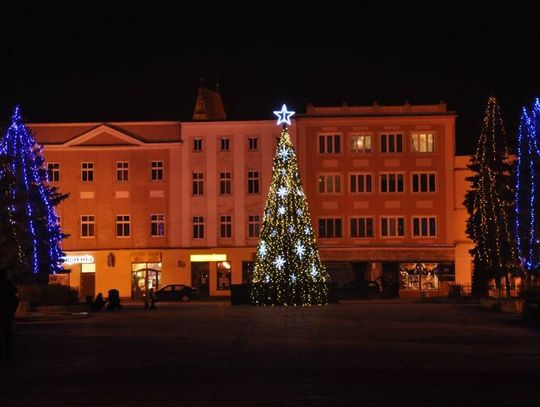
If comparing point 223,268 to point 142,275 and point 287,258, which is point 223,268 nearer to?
point 142,275

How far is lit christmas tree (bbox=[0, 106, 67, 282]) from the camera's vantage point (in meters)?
49.8

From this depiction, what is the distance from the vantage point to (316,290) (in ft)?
170

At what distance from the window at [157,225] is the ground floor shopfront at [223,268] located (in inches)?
47.6

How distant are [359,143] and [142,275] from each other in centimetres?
1759

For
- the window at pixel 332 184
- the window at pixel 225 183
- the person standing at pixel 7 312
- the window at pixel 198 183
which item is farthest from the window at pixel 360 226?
the person standing at pixel 7 312

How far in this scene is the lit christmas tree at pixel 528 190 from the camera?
145ft

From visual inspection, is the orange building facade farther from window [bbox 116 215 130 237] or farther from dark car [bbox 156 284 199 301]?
dark car [bbox 156 284 199 301]

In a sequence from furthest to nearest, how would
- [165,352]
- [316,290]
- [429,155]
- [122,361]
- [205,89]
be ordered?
[205,89] → [429,155] → [316,290] → [165,352] → [122,361]

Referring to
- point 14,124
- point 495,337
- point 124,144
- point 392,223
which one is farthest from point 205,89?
point 495,337

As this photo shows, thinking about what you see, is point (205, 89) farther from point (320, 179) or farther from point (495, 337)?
point (495, 337)

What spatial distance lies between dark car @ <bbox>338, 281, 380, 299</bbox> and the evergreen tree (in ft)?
22.7

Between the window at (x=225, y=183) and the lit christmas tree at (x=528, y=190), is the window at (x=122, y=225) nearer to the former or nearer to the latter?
the window at (x=225, y=183)

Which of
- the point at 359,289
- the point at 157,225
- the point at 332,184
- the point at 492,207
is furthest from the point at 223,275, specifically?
the point at 492,207

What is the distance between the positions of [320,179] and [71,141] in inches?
683
